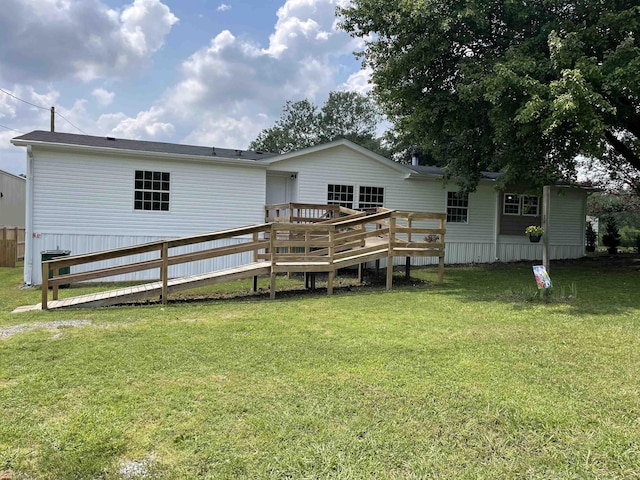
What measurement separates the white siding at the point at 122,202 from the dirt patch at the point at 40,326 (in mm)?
5764

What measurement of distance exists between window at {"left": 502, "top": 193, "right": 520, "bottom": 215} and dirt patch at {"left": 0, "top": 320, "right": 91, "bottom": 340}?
14192mm

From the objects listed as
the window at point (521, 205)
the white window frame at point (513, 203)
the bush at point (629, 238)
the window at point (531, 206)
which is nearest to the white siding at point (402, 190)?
the white window frame at point (513, 203)

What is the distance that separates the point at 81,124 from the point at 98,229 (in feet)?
57.4

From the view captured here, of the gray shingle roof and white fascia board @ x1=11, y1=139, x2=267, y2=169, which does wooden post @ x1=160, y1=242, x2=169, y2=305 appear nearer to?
white fascia board @ x1=11, y1=139, x2=267, y2=169

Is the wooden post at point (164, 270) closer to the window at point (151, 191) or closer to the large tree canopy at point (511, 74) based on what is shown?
the window at point (151, 191)

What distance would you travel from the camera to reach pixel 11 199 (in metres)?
19.5

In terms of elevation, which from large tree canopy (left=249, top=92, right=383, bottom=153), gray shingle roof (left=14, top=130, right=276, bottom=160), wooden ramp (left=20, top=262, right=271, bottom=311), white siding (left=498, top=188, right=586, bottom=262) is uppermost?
large tree canopy (left=249, top=92, right=383, bottom=153)

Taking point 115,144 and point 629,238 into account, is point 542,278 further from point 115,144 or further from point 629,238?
point 629,238

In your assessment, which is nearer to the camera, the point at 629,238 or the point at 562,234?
the point at 562,234

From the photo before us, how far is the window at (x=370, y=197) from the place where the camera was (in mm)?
13680

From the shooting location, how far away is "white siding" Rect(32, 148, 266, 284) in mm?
10648

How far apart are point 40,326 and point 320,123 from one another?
130 feet

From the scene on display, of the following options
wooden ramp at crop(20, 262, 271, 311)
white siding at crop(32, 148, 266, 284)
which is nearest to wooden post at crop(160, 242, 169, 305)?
wooden ramp at crop(20, 262, 271, 311)

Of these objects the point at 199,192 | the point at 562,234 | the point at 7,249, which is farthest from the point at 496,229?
the point at 7,249
